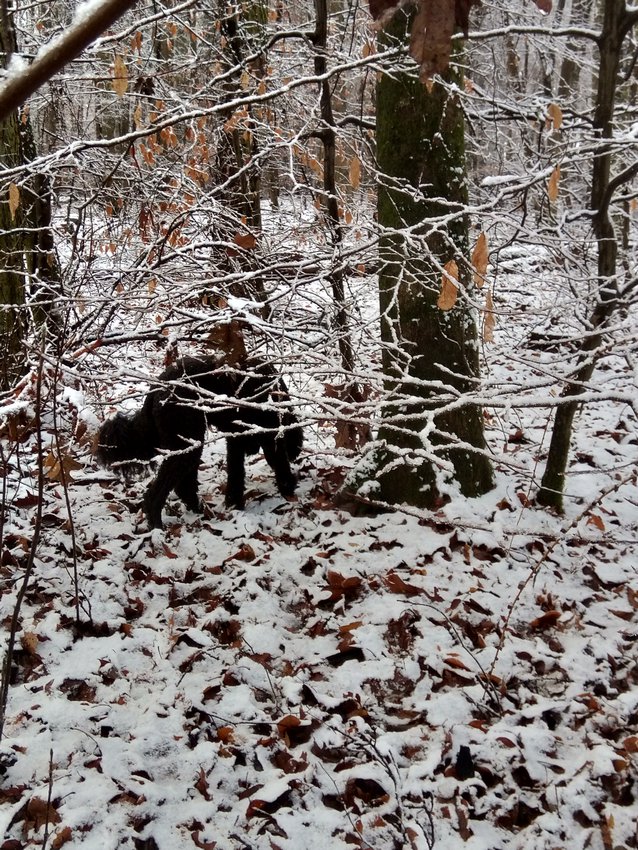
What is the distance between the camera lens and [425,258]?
13.8ft

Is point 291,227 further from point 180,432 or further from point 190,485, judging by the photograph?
point 190,485

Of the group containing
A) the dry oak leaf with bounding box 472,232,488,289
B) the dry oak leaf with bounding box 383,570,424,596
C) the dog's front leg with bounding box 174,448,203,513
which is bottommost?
the dry oak leaf with bounding box 383,570,424,596

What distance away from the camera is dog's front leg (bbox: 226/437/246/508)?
516cm

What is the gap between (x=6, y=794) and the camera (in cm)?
260

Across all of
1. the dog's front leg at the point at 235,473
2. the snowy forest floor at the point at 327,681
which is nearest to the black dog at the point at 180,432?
the dog's front leg at the point at 235,473

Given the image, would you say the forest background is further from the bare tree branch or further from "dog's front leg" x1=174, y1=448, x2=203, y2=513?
the bare tree branch

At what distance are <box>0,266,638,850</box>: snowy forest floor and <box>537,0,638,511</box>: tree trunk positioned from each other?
0.66 m

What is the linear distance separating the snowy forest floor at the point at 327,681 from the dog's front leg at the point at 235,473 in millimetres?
468

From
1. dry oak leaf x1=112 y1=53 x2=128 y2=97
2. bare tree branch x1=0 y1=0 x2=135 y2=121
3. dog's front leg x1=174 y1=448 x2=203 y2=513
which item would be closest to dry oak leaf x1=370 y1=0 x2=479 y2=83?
bare tree branch x1=0 y1=0 x2=135 y2=121

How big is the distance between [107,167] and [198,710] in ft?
18.7

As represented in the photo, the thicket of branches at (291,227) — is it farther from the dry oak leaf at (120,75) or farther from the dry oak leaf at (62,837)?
the dry oak leaf at (62,837)

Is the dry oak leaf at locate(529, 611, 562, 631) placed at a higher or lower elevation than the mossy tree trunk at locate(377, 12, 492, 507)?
lower

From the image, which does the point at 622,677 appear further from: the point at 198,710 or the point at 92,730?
the point at 92,730

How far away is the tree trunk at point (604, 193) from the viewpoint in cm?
344
